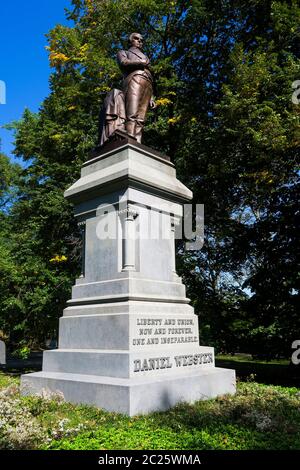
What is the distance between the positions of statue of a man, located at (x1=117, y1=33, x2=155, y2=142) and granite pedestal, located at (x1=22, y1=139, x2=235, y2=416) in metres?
0.81

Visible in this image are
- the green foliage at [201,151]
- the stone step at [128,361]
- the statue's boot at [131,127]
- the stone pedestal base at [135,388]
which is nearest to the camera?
→ the stone pedestal base at [135,388]

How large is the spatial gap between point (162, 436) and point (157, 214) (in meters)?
4.82

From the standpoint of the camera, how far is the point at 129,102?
387 inches

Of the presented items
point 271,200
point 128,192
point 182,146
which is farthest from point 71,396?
point 182,146

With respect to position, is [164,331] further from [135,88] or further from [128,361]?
[135,88]

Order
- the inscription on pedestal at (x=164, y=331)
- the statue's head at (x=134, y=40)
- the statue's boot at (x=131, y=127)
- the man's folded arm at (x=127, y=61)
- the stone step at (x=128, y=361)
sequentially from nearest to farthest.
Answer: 1. the stone step at (x=128, y=361)
2. the inscription on pedestal at (x=164, y=331)
3. the statue's boot at (x=131, y=127)
4. the man's folded arm at (x=127, y=61)
5. the statue's head at (x=134, y=40)

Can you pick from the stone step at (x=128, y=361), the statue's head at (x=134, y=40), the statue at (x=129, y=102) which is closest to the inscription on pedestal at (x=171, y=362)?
the stone step at (x=128, y=361)

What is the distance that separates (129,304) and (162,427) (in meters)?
2.38

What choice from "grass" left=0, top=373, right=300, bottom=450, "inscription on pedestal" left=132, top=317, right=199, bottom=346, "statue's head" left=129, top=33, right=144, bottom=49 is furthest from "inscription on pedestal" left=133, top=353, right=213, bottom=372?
"statue's head" left=129, top=33, right=144, bottom=49

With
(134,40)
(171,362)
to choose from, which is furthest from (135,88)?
(171,362)

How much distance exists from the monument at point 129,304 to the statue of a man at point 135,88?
34mm

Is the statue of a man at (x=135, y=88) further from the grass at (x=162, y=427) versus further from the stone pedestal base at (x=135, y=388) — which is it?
the grass at (x=162, y=427)

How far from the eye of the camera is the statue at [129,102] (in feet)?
32.0
